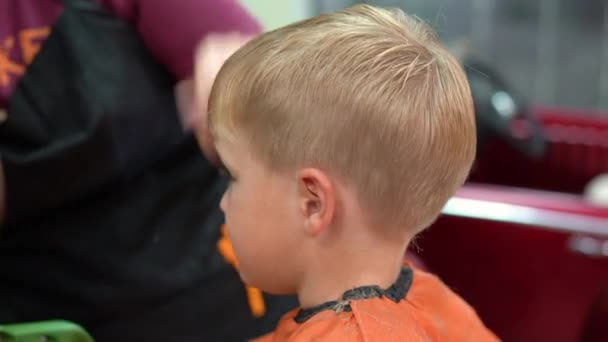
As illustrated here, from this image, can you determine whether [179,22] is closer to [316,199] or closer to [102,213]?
[102,213]

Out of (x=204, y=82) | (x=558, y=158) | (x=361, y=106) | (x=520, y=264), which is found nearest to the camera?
(x=361, y=106)

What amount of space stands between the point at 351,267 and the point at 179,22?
0.36m

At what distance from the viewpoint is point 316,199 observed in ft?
1.64

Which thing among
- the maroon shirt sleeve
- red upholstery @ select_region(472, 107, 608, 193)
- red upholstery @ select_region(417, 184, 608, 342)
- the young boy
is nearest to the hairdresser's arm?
the maroon shirt sleeve

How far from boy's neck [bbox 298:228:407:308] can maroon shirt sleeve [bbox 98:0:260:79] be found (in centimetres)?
32

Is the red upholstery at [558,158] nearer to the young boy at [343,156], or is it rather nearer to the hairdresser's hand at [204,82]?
the hairdresser's hand at [204,82]

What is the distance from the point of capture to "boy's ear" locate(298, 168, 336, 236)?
489mm

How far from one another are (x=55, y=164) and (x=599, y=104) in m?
1.34

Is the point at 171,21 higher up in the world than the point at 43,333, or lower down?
higher up

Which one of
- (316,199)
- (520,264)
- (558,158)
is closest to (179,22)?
(316,199)

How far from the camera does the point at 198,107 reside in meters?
0.70

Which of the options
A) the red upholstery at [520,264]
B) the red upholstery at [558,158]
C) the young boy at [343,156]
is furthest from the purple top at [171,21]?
the red upholstery at [558,158]

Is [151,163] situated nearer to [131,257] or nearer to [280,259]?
[131,257]

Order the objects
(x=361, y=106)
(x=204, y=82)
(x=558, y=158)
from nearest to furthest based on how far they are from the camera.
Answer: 1. (x=361, y=106)
2. (x=204, y=82)
3. (x=558, y=158)
